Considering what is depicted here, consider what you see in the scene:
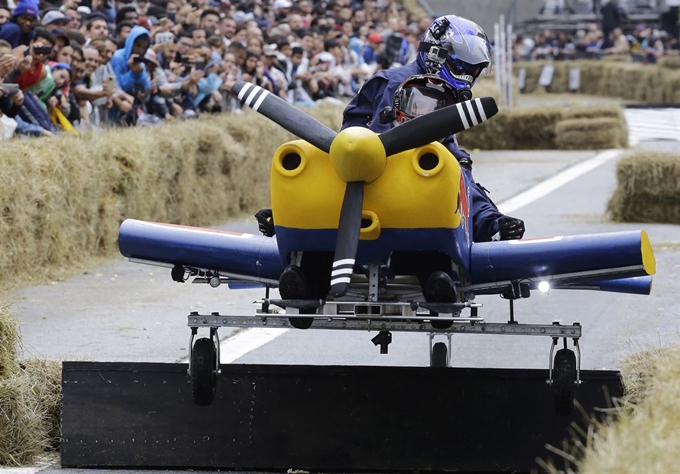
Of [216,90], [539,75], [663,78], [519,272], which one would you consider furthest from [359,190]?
[539,75]

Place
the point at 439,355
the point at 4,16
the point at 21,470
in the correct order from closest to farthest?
the point at 21,470
the point at 439,355
the point at 4,16

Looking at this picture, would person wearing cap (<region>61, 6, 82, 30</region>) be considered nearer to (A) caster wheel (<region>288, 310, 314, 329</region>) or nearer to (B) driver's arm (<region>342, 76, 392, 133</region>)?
(B) driver's arm (<region>342, 76, 392, 133</region>)

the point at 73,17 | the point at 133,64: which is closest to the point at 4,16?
the point at 133,64

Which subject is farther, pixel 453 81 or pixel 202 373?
pixel 453 81

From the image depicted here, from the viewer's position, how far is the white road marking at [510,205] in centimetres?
989

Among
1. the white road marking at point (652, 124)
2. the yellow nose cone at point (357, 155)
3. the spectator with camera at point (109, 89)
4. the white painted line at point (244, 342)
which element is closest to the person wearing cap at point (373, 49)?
the white road marking at point (652, 124)

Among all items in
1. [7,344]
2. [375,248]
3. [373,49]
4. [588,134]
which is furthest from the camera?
[588,134]

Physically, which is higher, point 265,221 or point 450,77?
point 450,77

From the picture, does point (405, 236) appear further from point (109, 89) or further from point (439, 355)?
point (109, 89)

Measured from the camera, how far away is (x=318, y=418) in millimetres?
6785

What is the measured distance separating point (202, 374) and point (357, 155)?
1.46 meters

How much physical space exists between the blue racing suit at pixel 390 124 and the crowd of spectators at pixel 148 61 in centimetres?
676

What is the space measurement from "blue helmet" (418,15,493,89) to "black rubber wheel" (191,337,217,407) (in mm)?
1982

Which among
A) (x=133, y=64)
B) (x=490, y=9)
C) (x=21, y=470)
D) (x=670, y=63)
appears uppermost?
(x=490, y=9)
